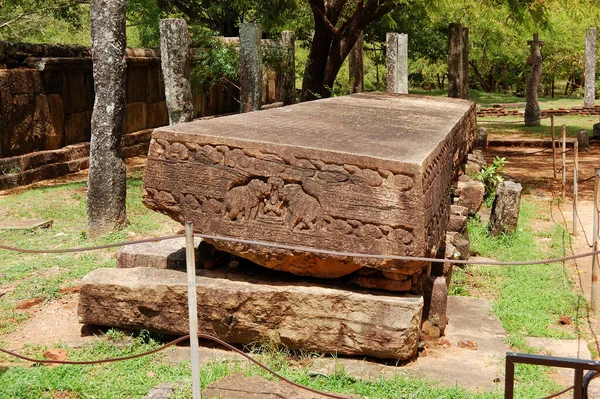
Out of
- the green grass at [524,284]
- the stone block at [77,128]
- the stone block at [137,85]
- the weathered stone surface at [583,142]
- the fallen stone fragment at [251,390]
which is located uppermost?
the stone block at [137,85]

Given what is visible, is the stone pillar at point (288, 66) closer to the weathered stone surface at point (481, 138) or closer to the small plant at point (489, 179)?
the weathered stone surface at point (481, 138)

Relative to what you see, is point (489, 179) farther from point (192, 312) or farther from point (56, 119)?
point (192, 312)

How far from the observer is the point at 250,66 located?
10.2 meters

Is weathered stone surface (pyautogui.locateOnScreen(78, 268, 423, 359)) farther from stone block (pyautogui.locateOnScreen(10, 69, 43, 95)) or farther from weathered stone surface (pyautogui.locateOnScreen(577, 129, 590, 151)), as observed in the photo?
weathered stone surface (pyautogui.locateOnScreen(577, 129, 590, 151))

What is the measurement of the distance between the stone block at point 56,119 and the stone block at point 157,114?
2.32 meters

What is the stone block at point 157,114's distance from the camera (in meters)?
12.8

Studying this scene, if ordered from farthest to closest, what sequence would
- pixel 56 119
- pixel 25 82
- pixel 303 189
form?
1. pixel 56 119
2. pixel 25 82
3. pixel 303 189

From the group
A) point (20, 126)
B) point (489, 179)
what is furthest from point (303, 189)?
point (20, 126)

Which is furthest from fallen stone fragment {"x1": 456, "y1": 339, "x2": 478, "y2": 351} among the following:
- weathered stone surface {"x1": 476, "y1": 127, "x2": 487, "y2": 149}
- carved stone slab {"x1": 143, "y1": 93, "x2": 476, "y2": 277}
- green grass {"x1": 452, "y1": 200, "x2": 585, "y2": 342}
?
weathered stone surface {"x1": 476, "y1": 127, "x2": 487, "y2": 149}

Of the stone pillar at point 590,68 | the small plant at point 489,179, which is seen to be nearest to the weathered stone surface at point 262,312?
the small plant at point 489,179

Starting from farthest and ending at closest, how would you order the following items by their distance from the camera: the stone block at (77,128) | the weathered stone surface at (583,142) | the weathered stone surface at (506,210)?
the weathered stone surface at (583,142) → the stone block at (77,128) → the weathered stone surface at (506,210)

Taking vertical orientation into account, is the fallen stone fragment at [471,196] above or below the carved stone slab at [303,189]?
below

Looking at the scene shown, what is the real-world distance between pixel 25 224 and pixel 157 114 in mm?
6059

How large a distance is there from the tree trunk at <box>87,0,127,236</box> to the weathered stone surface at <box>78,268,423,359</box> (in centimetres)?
243
